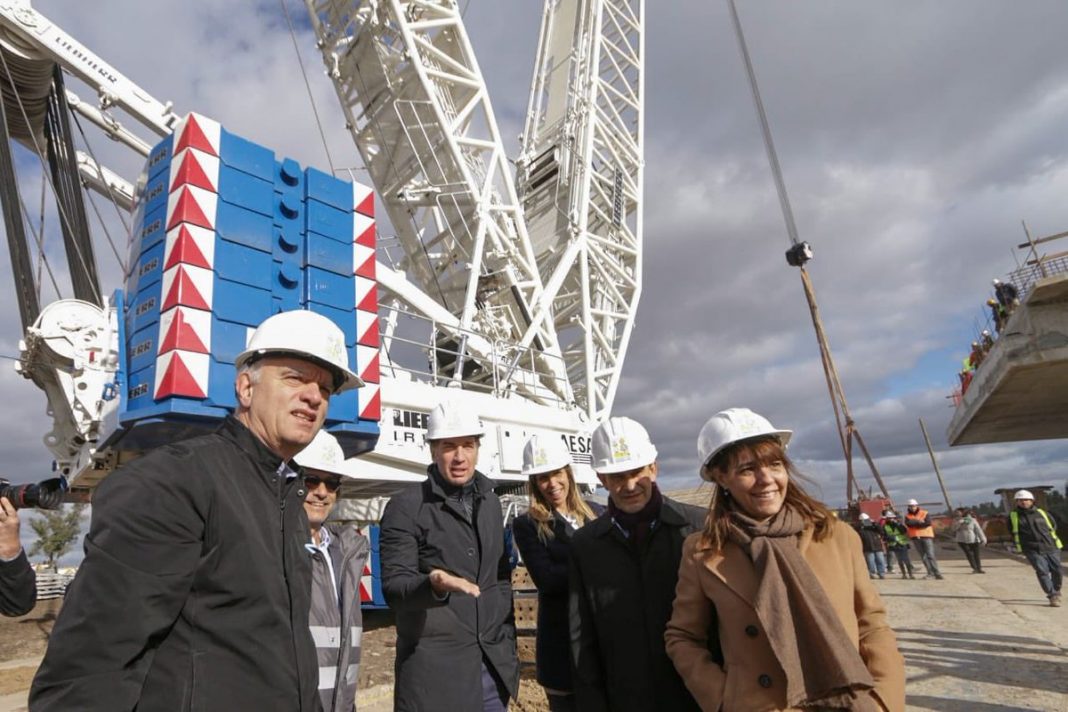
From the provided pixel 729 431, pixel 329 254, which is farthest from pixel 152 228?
pixel 729 431

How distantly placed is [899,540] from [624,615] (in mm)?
13339

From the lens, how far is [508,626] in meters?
2.73

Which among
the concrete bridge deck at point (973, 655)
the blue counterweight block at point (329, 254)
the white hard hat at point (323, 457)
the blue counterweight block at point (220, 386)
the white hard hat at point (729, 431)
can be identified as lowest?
the concrete bridge deck at point (973, 655)

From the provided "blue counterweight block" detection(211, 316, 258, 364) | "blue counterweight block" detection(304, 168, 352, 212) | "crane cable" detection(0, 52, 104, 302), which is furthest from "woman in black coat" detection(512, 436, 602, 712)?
"crane cable" detection(0, 52, 104, 302)

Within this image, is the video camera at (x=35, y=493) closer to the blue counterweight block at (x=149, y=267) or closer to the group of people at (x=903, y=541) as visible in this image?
the blue counterweight block at (x=149, y=267)

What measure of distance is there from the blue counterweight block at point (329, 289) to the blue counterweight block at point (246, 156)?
906mm

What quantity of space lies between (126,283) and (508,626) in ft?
16.1

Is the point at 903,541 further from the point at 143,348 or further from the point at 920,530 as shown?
the point at 143,348

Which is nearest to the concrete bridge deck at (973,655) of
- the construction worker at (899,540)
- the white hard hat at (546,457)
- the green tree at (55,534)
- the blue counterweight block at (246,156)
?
the construction worker at (899,540)

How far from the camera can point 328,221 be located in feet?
18.2

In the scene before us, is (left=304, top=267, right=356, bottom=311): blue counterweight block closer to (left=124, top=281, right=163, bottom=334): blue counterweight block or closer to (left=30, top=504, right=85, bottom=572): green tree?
(left=124, top=281, right=163, bottom=334): blue counterweight block

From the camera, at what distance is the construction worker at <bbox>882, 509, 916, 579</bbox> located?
1256 centimetres

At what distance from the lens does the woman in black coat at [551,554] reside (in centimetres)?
276

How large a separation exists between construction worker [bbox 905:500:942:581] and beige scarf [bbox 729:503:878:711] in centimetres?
1275
